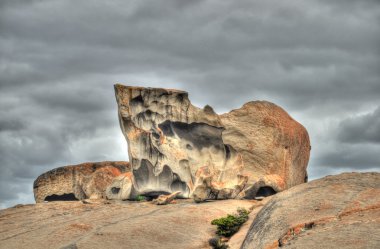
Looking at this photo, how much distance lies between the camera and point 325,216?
25.1 meters

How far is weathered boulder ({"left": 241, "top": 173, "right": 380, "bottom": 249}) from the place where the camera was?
2208 cm

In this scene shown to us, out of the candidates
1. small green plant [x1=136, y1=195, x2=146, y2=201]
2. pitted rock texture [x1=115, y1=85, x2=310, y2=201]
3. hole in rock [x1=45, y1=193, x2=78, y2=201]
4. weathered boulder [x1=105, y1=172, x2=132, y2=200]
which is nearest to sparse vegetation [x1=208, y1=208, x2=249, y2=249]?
pitted rock texture [x1=115, y1=85, x2=310, y2=201]

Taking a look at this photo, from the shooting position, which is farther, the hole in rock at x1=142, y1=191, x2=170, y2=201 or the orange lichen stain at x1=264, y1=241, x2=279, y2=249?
the hole in rock at x1=142, y1=191, x2=170, y2=201

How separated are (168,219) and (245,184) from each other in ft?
34.8

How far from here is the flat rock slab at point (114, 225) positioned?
32.6 m

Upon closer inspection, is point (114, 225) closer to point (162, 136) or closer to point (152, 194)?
point (152, 194)

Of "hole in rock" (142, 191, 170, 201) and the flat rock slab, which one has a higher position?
"hole in rock" (142, 191, 170, 201)

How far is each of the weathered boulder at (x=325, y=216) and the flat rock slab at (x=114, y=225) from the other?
5345mm

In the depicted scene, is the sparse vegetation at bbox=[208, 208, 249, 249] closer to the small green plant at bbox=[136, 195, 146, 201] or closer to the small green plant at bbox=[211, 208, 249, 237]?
the small green plant at bbox=[211, 208, 249, 237]

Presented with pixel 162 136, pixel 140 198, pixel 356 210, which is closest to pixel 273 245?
pixel 356 210

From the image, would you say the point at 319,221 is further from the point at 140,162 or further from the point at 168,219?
the point at 140,162

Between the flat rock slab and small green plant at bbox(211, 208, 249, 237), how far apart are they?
37 cm

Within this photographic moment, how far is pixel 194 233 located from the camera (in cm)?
3412

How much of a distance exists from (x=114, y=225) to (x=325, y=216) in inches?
511
